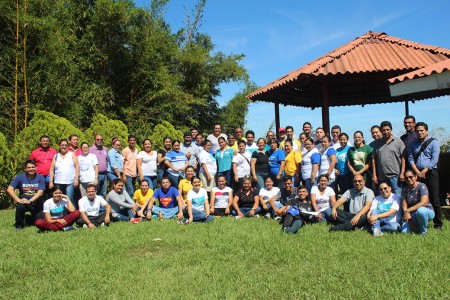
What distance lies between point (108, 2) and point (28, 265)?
13941 millimetres

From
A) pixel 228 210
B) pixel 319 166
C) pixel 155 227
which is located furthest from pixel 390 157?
pixel 155 227

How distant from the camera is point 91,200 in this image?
25.3 feet

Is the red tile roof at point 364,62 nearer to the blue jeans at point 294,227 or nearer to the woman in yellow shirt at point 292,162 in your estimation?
the woman in yellow shirt at point 292,162

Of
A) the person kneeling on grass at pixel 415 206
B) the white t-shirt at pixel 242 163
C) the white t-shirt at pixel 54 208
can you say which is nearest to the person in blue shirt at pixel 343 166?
the person kneeling on grass at pixel 415 206

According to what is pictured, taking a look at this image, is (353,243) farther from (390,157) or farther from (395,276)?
(390,157)

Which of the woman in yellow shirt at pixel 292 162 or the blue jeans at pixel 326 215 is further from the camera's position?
the woman in yellow shirt at pixel 292 162

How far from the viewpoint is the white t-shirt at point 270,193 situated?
8117mm

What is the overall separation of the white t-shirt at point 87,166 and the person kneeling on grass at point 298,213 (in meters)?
3.83

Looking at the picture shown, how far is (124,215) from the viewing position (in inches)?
327

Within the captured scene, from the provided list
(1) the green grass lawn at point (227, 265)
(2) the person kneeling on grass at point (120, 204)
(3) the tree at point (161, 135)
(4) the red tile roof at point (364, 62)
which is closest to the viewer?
(1) the green grass lawn at point (227, 265)

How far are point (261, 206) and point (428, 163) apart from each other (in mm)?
3185

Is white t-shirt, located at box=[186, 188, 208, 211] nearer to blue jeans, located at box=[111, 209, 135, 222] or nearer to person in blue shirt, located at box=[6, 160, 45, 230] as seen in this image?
blue jeans, located at box=[111, 209, 135, 222]

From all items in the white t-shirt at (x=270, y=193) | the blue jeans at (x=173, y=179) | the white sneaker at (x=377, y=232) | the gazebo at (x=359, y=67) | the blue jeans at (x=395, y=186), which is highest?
the gazebo at (x=359, y=67)

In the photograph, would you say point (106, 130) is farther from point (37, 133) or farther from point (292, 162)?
point (292, 162)
